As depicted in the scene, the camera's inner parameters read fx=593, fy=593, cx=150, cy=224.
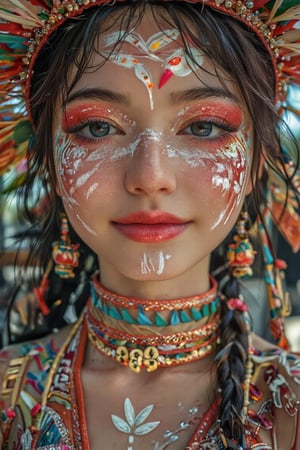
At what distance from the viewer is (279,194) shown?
1.81 meters

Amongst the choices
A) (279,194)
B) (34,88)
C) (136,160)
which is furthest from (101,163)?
(279,194)

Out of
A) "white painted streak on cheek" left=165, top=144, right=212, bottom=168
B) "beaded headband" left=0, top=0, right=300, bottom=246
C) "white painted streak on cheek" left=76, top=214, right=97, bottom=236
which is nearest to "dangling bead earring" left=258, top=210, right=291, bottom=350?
"beaded headband" left=0, top=0, right=300, bottom=246

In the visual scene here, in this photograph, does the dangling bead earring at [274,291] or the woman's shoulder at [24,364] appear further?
the dangling bead earring at [274,291]

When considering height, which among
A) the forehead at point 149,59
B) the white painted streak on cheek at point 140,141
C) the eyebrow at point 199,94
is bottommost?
the white painted streak on cheek at point 140,141

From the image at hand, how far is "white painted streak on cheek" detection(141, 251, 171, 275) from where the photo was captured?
1312 millimetres

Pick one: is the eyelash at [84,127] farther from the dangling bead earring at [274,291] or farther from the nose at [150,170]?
the dangling bead earring at [274,291]

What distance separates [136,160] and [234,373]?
0.56m

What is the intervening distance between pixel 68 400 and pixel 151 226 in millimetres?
502

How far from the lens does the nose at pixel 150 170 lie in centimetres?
124

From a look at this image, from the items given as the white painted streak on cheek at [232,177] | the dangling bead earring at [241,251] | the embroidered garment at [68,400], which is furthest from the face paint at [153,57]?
the embroidered garment at [68,400]

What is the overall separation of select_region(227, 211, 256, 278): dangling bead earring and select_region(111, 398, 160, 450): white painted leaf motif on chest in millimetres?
444

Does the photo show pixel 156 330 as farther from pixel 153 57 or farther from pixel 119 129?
pixel 153 57

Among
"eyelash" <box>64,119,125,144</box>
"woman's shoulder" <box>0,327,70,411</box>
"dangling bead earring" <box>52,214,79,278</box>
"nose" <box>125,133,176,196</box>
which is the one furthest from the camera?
"dangling bead earring" <box>52,214,79,278</box>

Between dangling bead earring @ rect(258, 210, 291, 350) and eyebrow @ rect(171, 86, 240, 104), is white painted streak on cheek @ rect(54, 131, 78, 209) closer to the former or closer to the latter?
eyebrow @ rect(171, 86, 240, 104)
